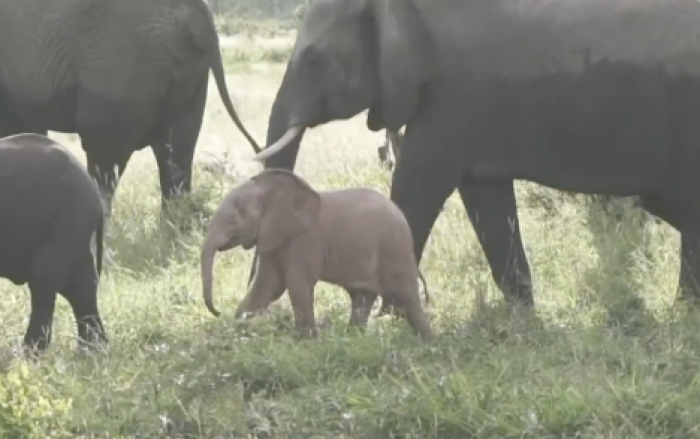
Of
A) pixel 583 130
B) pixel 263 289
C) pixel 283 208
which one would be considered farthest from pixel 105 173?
pixel 583 130

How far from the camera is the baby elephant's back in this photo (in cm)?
519

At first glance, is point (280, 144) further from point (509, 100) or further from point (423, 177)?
point (509, 100)

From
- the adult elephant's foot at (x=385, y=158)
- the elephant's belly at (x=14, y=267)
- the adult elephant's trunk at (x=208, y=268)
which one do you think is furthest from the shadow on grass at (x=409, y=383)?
the adult elephant's foot at (x=385, y=158)

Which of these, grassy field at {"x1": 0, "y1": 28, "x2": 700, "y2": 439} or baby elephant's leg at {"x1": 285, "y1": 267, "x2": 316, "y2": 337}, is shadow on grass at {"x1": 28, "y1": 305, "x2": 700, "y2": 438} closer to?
grassy field at {"x1": 0, "y1": 28, "x2": 700, "y2": 439}

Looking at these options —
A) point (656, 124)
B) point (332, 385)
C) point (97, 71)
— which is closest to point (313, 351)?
point (332, 385)

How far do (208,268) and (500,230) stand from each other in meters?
1.84

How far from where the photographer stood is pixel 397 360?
4.81 m

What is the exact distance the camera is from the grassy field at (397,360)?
168 inches

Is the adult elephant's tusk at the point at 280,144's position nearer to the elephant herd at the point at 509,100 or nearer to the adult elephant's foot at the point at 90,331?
the elephant herd at the point at 509,100

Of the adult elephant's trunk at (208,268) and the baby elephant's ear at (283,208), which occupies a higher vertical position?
the baby elephant's ear at (283,208)

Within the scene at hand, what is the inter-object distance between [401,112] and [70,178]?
4.85 ft

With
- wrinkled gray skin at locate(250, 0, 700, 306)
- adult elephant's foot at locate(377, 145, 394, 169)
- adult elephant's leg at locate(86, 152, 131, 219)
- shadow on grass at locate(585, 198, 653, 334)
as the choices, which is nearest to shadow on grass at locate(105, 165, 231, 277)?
adult elephant's leg at locate(86, 152, 131, 219)

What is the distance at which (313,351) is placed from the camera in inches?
194

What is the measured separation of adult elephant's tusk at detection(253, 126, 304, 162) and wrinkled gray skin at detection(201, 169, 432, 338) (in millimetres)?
620
